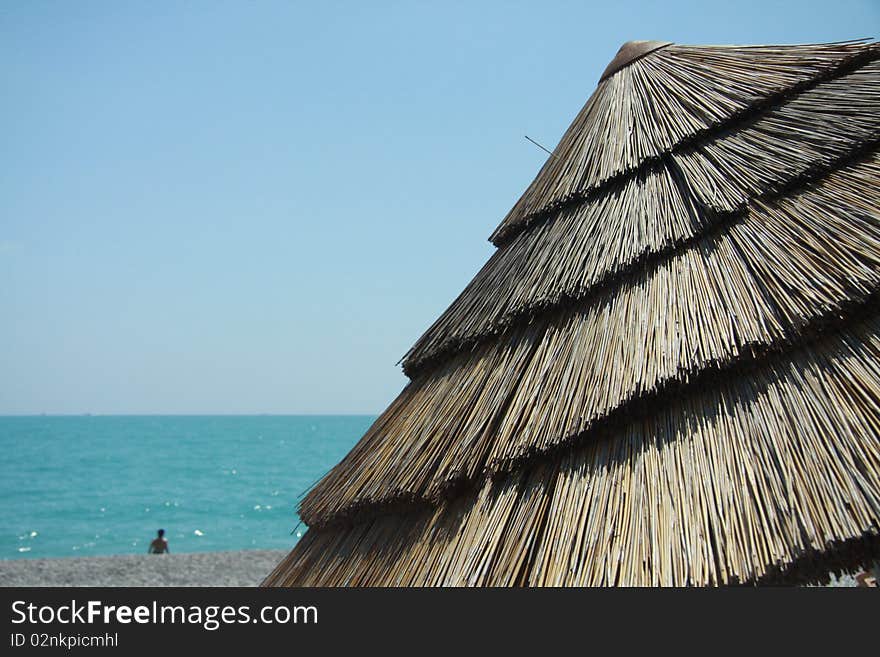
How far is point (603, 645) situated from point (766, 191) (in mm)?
1423

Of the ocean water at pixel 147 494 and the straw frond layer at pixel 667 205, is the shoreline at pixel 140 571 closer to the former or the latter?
the ocean water at pixel 147 494

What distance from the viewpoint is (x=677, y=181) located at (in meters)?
2.43

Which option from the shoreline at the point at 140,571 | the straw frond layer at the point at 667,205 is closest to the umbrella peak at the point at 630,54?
the straw frond layer at the point at 667,205

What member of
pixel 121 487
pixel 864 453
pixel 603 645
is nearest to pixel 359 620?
pixel 603 645

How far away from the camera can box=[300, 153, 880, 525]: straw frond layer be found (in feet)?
6.11

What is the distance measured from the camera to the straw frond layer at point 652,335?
1.86m

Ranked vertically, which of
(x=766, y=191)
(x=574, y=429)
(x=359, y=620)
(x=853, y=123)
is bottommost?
(x=359, y=620)

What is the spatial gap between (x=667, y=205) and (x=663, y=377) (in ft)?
2.33

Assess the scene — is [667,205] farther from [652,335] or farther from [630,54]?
[630,54]

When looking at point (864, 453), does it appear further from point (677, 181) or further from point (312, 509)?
point (312, 509)

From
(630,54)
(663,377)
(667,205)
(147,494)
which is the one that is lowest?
(663,377)

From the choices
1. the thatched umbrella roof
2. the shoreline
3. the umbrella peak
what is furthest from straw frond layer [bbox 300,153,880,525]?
the shoreline

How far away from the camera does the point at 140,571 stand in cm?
1463

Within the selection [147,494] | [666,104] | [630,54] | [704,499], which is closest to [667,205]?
[666,104]
